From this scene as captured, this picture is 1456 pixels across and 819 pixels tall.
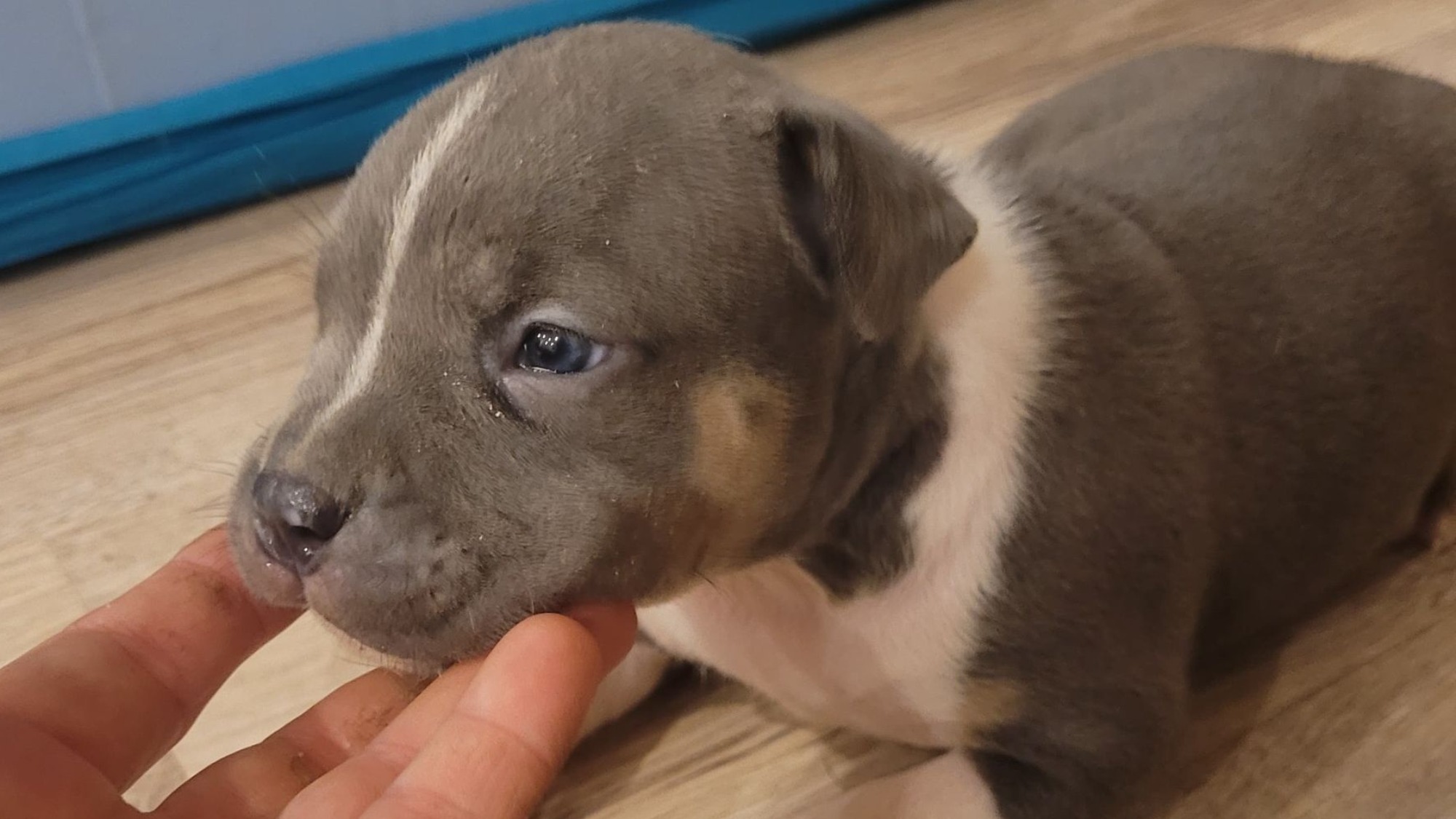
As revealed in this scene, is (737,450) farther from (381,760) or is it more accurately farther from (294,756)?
(294,756)

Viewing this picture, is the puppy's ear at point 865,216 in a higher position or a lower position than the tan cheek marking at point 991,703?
higher

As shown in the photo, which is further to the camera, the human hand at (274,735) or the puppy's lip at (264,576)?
the puppy's lip at (264,576)

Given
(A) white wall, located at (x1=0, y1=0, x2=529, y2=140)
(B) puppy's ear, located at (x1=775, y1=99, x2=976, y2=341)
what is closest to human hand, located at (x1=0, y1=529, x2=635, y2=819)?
(B) puppy's ear, located at (x1=775, y1=99, x2=976, y2=341)

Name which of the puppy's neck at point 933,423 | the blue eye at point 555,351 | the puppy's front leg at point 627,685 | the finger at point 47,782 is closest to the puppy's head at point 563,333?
the blue eye at point 555,351

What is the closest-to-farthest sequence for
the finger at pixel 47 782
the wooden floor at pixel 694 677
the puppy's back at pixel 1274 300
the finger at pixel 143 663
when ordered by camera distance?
the finger at pixel 47 782, the finger at pixel 143 663, the puppy's back at pixel 1274 300, the wooden floor at pixel 694 677

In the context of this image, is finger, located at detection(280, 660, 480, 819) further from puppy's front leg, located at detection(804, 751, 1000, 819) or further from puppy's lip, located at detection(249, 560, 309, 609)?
puppy's front leg, located at detection(804, 751, 1000, 819)

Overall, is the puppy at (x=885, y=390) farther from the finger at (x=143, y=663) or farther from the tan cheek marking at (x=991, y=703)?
the finger at (x=143, y=663)
